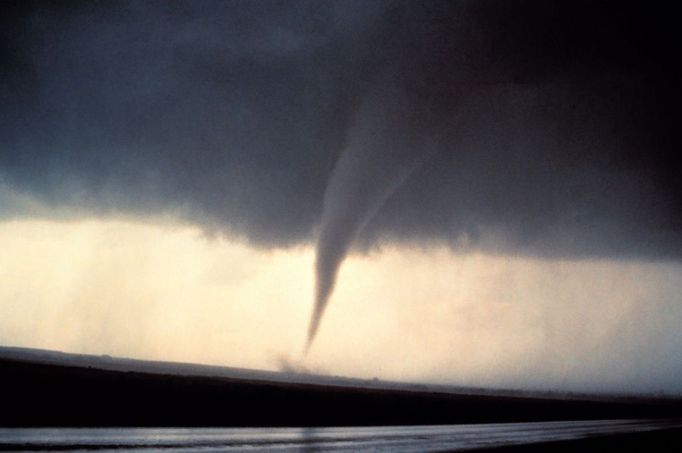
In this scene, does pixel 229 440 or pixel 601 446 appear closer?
pixel 229 440

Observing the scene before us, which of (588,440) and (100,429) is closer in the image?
(100,429)

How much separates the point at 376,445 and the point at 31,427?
8603mm

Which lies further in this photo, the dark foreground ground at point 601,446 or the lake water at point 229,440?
the dark foreground ground at point 601,446

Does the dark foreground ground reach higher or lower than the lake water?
higher

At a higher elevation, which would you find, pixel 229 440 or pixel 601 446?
pixel 601 446

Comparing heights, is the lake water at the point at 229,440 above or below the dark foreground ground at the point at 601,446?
below

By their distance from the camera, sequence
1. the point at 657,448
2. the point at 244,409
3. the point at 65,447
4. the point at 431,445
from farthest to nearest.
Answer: the point at 244,409
the point at 657,448
the point at 431,445
the point at 65,447

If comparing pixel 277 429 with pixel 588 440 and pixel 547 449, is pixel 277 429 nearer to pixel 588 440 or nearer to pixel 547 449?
pixel 547 449

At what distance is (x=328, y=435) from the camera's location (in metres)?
19.8

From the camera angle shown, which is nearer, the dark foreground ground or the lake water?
the lake water

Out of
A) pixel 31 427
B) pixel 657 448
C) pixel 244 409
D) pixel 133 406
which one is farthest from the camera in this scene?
pixel 244 409

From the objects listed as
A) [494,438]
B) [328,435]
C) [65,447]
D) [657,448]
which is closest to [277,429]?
[328,435]

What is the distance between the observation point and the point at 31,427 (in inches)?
634

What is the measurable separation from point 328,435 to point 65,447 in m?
9.20
